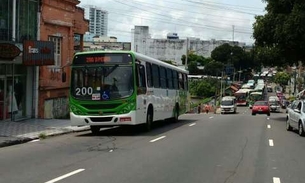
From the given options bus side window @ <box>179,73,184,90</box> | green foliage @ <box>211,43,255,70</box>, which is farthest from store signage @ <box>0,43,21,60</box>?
green foliage @ <box>211,43,255,70</box>

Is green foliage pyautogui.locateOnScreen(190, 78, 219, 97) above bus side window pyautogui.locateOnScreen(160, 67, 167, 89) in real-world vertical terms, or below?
below

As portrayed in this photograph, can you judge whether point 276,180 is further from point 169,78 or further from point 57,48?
point 57,48

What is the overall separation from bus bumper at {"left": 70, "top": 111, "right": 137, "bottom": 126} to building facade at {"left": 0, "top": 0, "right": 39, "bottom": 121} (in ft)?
17.0

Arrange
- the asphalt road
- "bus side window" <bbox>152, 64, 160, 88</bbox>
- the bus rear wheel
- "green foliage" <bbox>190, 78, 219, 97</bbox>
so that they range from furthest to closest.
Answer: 1. "green foliage" <bbox>190, 78, 219, 97</bbox>
2. "bus side window" <bbox>152, 64, 160, 88</bbox>
3. the bus rear wheel
4. the asphalt road

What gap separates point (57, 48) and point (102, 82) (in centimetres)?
1097

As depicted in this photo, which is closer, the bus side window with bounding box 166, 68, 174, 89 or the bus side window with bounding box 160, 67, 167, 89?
the bus side window with bounding box 160, 67, 167, 89

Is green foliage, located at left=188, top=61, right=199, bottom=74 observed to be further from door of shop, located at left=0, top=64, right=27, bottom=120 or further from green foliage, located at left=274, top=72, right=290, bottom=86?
door of shop, located at left=0, top=64, right=27, bottom=120

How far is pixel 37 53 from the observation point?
2330 cm

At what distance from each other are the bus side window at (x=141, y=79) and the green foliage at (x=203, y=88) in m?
83.3

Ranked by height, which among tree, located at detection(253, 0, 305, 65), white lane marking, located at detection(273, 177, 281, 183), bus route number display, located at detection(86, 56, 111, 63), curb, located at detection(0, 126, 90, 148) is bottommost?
curb, located at detection(0, 126, 90, 148)

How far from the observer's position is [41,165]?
11.0 m

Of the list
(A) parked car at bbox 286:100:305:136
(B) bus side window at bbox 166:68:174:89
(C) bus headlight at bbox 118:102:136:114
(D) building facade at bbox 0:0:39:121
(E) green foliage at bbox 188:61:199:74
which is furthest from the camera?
(E) green foliage at bbox 188:61:199:74

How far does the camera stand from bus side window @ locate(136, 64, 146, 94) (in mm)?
18500

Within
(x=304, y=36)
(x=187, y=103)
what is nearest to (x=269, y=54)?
(x=304, y=36)
